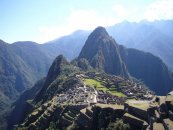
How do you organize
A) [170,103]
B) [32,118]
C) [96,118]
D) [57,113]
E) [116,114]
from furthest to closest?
[32,118] → [57,113] → [96,118] → [116,114] → [170,103]

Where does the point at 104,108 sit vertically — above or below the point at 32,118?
above

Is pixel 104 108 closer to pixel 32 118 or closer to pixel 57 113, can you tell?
pixel 57 113

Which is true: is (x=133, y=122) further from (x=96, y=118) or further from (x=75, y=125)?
(x=75, y=125)

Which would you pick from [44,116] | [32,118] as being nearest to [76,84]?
[32,118]

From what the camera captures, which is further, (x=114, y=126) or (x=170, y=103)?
(x=114, y=126)

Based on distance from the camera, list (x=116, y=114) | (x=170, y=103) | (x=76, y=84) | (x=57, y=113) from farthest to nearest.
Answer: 1. (x=76, y=84)
2. (x=57, y=113)
3. (x=116, y=114)
4. (x=170, y=103)

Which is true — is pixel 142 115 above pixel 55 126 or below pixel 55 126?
above

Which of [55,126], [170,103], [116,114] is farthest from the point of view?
[55,126]

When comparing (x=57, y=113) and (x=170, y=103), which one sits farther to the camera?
(x=57, y=113)

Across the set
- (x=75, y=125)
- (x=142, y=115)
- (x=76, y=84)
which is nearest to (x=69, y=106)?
(x=75, y=125)
